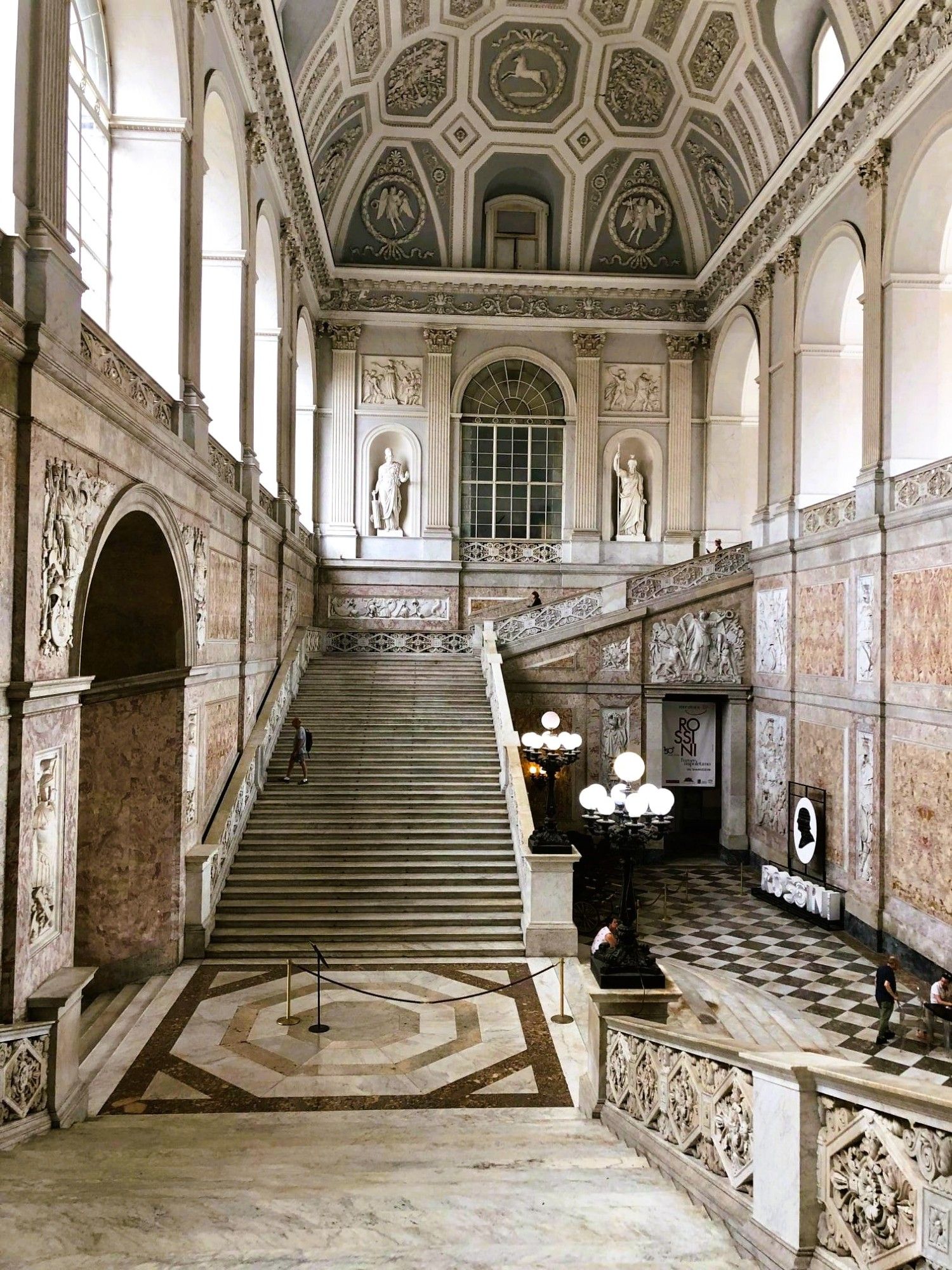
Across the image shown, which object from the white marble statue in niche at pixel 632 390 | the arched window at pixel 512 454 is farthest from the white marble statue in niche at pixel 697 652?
the white marble statue in niche at pixel 632 390

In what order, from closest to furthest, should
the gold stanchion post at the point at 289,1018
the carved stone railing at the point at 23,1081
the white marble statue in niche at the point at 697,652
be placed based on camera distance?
1. the carved stone railing at the point at 23,1081
2. the gold stanchion post at the point at 289,1018
3. the white marble statue in niche at the point at 697,652

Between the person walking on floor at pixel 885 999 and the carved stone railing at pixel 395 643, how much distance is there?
12897 mm

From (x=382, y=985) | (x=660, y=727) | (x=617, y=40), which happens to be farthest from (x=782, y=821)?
(x=617, y=40)

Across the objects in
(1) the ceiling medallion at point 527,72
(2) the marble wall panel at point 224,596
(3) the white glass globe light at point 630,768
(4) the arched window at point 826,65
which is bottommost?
(3) the white glass globe light at point 630,768

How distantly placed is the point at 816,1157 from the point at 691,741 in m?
17.2

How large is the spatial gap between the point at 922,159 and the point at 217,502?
11101 mm

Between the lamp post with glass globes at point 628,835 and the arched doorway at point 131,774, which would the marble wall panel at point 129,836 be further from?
the lamp post with glass globes at point 628,835

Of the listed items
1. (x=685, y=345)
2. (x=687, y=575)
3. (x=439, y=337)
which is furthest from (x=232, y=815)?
(x=685, y=345)

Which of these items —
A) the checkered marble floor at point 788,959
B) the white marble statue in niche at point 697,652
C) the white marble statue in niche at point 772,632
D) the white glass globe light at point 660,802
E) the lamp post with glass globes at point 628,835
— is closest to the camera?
the lamp post with glass globes at point 628,835

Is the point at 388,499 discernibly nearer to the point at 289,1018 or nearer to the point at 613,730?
the point at 613,730

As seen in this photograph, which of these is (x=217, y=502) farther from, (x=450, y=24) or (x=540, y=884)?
(x=450, y=24)

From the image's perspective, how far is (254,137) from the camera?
13953 millimetres

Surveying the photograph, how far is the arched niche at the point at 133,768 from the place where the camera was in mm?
10375

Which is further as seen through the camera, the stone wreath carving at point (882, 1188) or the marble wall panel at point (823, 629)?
the marble wall panel at point (823, 629)
